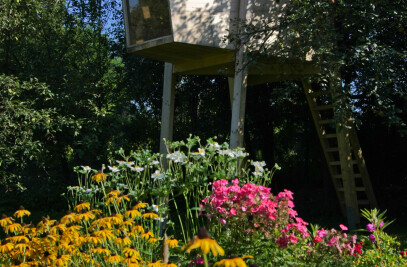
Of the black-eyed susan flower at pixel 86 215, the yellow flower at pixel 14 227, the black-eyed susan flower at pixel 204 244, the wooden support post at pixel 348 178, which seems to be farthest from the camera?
the wooden support post at pixel 348 178

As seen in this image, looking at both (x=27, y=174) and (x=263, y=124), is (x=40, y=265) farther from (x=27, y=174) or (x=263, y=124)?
(x=263, y=124)

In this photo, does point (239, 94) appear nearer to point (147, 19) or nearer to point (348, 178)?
point (147, 19)

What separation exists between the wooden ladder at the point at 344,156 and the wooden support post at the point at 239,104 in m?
0.86

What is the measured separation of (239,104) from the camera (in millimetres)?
6387

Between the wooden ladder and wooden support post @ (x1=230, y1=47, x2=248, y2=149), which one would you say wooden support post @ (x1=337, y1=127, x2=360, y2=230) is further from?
wooden support post @ (x1=230, y1=47, x2=248, y2=149)

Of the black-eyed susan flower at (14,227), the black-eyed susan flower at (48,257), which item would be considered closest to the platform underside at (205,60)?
the black-eyed susan flower at (14,227)


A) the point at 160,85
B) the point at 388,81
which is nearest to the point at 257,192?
the point at 388,81

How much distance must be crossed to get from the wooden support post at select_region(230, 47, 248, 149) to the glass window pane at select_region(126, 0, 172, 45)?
3.14ft

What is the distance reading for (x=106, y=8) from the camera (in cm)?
1000

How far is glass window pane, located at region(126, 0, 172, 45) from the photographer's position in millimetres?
6284

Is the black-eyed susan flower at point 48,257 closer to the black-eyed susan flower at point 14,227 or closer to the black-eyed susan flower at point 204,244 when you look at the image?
the black-eyed susan flower at point 14,227

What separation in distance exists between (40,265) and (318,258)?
195 cm

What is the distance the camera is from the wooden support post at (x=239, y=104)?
20.6ft

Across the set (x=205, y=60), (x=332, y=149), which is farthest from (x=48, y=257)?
(x=332, y=149)
